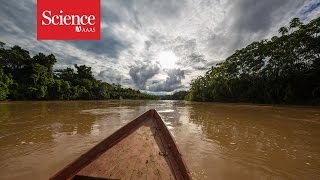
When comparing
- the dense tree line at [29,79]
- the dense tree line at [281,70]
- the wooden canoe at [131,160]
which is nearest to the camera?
the wooden canoe at [131,160]

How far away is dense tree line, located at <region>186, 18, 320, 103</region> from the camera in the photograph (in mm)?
28047

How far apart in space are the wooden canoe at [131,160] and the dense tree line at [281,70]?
1216 inches

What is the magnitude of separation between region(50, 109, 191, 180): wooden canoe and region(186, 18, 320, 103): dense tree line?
101 feet

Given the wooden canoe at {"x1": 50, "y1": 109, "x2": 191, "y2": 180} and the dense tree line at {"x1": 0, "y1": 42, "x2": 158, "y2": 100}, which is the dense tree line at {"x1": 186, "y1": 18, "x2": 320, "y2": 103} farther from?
the dense tree line at {"x1": 0, "y1": 42, "x2": 158, "y2": 100}

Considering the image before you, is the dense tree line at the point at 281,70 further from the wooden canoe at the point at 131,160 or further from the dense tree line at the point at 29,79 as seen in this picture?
the dense tree line at the point at 29,79

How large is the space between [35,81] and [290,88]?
46377mm

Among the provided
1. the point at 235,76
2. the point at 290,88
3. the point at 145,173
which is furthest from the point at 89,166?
the point at 235,76

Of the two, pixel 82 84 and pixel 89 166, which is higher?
pixel 82 84

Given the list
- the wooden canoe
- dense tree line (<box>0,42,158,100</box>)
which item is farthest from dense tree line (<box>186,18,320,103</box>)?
dense tree line (<box>0,42,158,100</box>)

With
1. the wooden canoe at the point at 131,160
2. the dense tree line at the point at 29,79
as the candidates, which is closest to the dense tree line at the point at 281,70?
the wooden canoe at the point at 131,160

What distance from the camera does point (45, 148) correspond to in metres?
5.72

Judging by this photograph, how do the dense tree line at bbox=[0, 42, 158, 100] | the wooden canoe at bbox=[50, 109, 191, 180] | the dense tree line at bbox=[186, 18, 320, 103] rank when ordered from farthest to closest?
1. the dense tree line at bbox=[0, 42, 158, 100]
2. the dense tree line at bbox=[186, 18, 320, 103]
3. the wooden canoe at bbox=[50, 109, 191, 180]

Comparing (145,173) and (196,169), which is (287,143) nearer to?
(196,169)

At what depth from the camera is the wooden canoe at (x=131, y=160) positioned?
252cm
